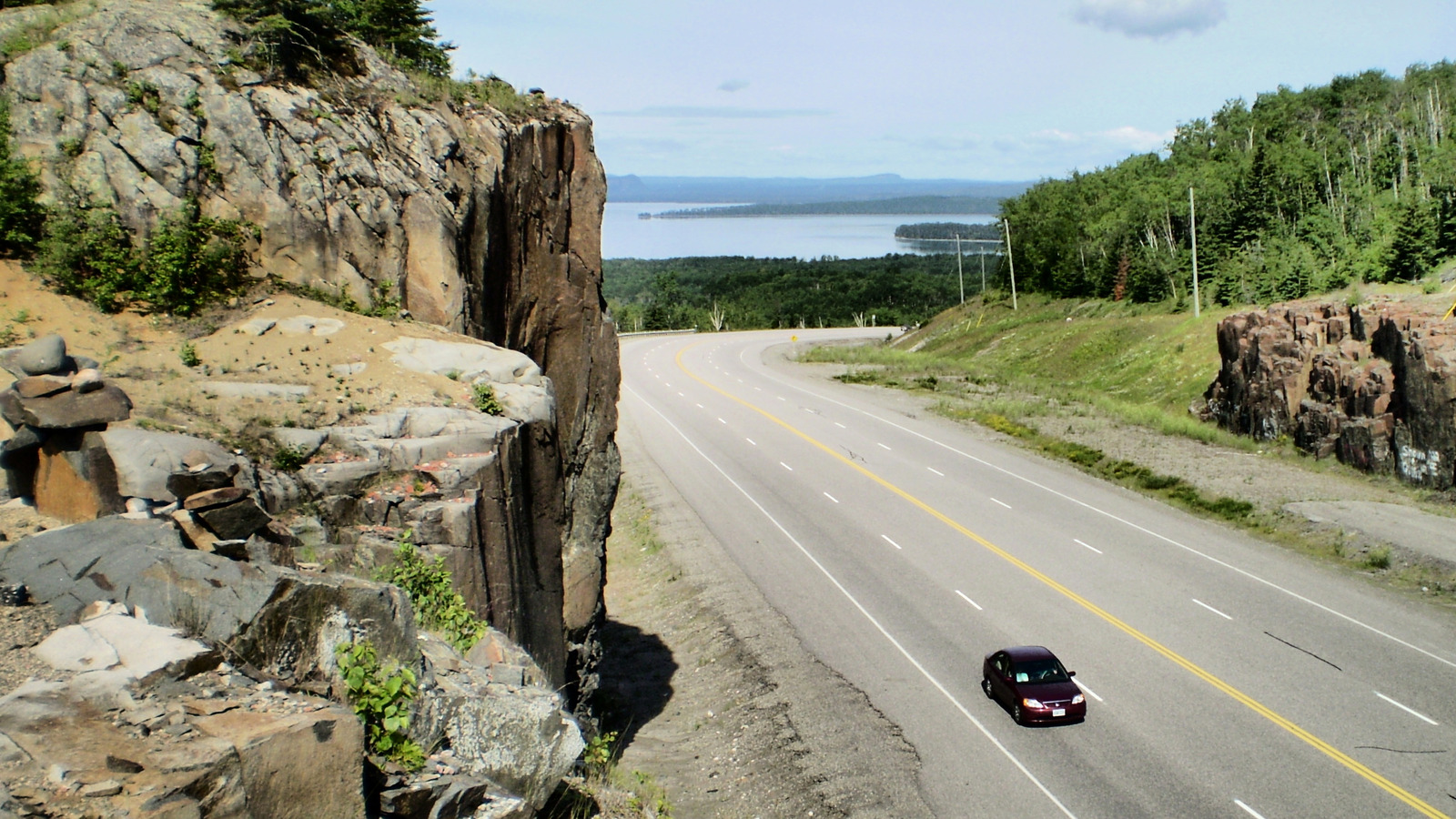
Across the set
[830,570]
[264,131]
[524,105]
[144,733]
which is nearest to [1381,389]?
[830,570]

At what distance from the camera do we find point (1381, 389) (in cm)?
3691

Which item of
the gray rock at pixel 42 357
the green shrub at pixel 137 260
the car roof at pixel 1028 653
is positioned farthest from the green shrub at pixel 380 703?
the car roof at pixel 1028 653

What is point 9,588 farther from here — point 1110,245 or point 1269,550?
point 1110,245

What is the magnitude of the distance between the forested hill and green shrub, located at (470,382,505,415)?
2303 inches

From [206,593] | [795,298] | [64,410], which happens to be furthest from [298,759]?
[795,298]

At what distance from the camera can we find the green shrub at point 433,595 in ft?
42.2

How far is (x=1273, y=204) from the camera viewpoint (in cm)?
7688

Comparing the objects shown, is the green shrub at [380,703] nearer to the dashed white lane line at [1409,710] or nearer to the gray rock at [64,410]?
the gray rock at [64,410]

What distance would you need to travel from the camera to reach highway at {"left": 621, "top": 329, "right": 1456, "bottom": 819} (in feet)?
57.3

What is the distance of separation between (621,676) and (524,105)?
1423cm

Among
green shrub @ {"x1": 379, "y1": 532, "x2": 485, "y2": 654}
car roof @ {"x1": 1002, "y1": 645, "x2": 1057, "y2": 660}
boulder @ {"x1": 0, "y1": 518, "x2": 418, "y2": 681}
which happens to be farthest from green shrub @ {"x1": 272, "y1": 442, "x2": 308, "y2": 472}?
car roof @ {"x1": 1002, "y1": 645, "x2": 1057, "y2": 660}

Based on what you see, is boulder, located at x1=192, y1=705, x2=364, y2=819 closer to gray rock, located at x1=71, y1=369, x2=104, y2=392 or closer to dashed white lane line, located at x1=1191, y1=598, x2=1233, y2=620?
gray rock, located at x1=71, y1=369, x2=104, y2=392

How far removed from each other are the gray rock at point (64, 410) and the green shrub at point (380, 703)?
486 cm

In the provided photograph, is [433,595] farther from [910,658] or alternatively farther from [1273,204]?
[1273,204]
